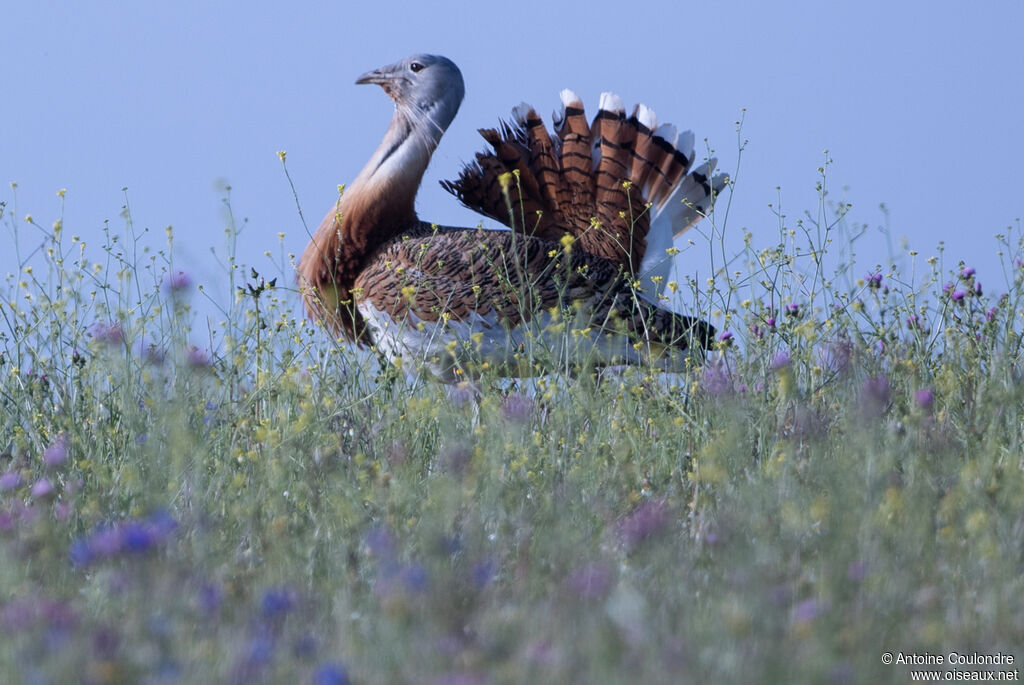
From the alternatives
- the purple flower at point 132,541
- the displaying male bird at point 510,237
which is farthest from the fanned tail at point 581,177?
the purple flower at point 132,541

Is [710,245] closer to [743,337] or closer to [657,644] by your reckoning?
[743,337]

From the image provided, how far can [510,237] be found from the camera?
518cm

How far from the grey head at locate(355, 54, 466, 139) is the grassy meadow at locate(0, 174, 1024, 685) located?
1824 millimetres

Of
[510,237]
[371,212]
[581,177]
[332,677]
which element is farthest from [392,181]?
[332,677]

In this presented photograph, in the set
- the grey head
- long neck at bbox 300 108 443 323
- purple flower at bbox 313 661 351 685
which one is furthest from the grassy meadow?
the grey head

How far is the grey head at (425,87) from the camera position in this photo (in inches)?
228

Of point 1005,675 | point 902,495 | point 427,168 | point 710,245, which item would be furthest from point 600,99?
point 1005,675

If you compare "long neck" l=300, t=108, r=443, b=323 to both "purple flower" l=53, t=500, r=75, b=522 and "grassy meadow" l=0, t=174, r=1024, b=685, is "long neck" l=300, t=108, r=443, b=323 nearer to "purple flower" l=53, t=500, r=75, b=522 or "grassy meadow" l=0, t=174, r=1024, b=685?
"grassy meadow" l=0, t=174, r=1024, b=685

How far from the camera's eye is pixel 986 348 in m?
4.35

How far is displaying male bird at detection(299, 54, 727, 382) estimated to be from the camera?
4.90 m

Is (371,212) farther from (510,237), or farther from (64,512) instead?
(64,512)

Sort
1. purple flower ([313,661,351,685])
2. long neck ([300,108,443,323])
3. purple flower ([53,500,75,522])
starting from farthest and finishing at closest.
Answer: long neck ([300,108,443,323]) → purple flower ([53,500,75,522]) → purple flower ([313,661,351,685])

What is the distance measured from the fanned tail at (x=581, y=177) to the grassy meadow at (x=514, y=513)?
143 cm

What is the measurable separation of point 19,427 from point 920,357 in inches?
124
